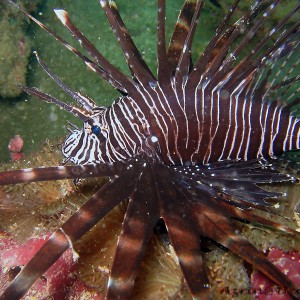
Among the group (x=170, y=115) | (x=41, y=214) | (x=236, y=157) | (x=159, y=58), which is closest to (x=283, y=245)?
(x=236, y=157)

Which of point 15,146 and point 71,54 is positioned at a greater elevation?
point 71,54

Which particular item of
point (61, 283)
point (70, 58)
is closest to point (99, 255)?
point (61, 283)

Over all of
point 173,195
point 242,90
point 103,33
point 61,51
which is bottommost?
point 173,195

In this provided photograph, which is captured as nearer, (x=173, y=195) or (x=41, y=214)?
(x=173, y=195)

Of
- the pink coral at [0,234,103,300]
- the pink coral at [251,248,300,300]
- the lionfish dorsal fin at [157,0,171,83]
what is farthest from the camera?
the lionfish dorsal fin at [157,0,171,83]

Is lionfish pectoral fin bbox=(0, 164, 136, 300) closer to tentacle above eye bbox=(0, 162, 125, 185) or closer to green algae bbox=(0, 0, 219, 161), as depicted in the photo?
tentacle above eye bbox=(0, 162, 125, 185)

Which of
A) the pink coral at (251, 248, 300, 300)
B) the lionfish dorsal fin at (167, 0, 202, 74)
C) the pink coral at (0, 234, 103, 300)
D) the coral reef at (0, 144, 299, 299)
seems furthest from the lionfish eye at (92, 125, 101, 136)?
the pink coral at (251, 248, 300, 300)

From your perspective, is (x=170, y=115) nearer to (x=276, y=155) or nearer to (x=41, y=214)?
(x=276, y=155)

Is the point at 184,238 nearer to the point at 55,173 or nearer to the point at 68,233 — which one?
the point at 68,233
